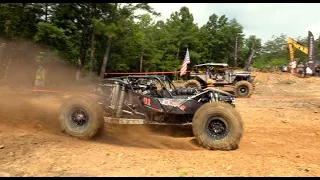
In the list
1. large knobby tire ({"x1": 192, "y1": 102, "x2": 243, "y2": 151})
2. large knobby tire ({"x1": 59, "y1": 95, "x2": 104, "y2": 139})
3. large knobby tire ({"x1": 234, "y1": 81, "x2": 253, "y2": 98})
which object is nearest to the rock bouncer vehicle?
large knobby tire ({"x1": 59, "y1": 95, "x2": 104, "y2": 139})

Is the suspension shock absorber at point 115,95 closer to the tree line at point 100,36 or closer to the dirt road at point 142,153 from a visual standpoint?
the dirt road at point 142,153

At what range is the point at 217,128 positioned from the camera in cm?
594

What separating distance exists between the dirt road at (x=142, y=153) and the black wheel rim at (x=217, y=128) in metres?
0.39

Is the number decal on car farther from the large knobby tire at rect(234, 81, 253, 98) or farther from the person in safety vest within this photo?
the large knobby tire at rect(234, 81, 253, 98)

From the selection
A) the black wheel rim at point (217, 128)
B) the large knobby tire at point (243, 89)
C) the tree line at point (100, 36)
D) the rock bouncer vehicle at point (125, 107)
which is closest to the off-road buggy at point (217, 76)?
the large knobby tire at point (243, 89)

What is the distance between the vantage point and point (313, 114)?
1055cm

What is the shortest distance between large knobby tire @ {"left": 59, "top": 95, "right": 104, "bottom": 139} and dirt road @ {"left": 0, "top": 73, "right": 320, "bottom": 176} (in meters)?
0.24

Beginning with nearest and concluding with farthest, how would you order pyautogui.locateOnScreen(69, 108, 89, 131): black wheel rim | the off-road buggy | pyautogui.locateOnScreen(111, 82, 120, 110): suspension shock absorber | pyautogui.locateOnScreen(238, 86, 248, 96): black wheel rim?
pyautogui.locateOnScreen(69, 108, 89, 131): black wheel rim < pyautogui.locateOnScreen(111, 82, 120, 110): suspension shock absorber < pyautogui.locateOnScreen(238, 86, 248, 96): black wheel rim < the off-road buggy

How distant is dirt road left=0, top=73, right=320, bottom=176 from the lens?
4547 mm

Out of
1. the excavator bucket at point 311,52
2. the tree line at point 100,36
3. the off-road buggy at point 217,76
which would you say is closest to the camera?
the off-road buggy at point 217,76

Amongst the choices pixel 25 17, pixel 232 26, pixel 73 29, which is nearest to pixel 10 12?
pixel 25 17

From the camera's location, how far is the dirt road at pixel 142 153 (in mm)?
4547

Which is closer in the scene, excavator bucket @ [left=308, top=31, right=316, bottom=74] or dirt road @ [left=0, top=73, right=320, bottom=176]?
dirt road @ [left=0, top=73, right=320, bottom=176]

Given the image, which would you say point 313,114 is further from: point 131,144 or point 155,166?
point 155,166
